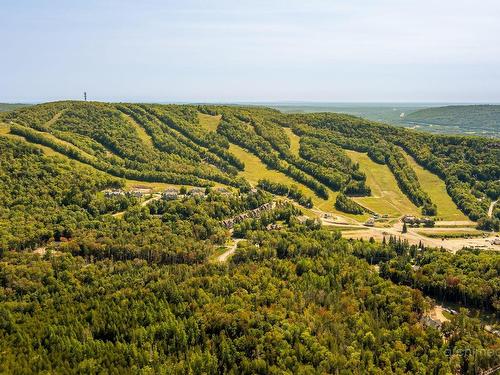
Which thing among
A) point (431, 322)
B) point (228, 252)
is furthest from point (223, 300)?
point (431, 322)

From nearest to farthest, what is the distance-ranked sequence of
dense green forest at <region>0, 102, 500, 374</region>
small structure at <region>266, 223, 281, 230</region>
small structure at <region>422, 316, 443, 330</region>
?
dense green forest at <region>0, 102, 500, 374</region> → small structure at <region>422, 316, 443, 330</region> → small structure at <region>266, 223, 281, 230</region>

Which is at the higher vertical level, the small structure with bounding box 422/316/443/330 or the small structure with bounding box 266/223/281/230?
the small structure with bounding box 266/223/281/230

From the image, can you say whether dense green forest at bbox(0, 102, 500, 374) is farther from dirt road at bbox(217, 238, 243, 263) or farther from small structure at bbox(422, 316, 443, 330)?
dirt road at bbox(217, 238, 243, 263)

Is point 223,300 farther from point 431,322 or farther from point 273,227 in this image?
point 273,227

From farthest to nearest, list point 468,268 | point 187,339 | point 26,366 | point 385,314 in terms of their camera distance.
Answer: point 468,268 → point 385,314 → point 187,339 → point 26,366

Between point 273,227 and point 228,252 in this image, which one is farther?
point 273,227

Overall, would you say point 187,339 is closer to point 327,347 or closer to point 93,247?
point 327,347

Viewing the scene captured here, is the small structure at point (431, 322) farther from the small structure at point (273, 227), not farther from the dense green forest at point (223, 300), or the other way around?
the small structure at point (273, 227)

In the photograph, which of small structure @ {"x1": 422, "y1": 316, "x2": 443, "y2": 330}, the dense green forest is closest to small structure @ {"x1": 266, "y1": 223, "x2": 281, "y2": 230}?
the dense green forest

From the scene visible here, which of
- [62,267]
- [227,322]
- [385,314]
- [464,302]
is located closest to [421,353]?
[385,314]

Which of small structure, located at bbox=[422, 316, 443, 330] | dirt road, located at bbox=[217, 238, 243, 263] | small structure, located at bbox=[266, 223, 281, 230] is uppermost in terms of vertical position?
small structure, located at bbox=[266, 223, 281, 230]

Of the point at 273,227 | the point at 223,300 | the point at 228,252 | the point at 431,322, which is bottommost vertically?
the point at 431,322
